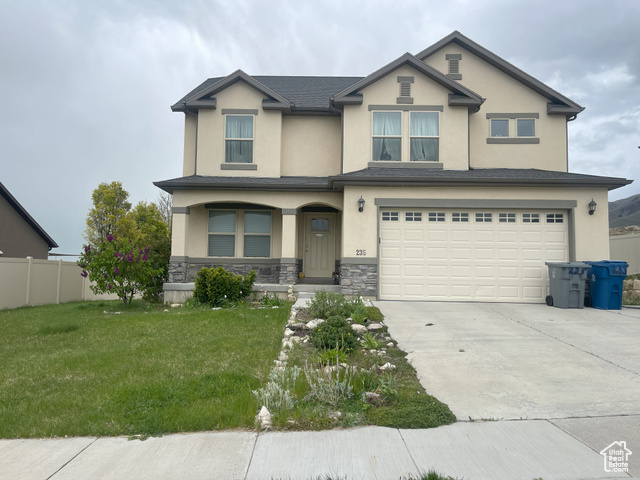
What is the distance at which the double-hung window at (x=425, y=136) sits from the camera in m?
13.3

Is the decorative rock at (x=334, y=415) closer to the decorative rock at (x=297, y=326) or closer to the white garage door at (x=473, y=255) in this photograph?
the decorative rock at (x=297, y=326)

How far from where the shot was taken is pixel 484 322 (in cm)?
913

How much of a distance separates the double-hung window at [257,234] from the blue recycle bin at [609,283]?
30.7 feet

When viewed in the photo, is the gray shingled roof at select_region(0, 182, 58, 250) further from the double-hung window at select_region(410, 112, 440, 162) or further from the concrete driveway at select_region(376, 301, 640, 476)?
the concrete driveway at select_region(376, 301, 640, 476)

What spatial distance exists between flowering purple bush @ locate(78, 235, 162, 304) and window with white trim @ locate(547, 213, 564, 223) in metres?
11.5

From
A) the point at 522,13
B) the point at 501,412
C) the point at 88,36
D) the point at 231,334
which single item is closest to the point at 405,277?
the point at 231,334

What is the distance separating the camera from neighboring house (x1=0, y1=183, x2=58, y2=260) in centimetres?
2083

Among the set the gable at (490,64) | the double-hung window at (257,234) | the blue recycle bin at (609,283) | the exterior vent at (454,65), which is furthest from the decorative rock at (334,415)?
the exterior vent at (454,65)

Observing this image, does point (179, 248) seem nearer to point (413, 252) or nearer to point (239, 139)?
point (239, 139)

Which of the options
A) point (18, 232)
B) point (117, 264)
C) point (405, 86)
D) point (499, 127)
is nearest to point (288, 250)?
point (117, 264)

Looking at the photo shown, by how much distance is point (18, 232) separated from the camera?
22.2m

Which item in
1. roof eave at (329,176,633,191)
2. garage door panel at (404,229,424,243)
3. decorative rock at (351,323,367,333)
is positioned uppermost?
roof eave at (329,176,633,191)

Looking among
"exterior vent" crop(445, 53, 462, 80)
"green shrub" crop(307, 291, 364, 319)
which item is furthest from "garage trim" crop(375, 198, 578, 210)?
"exterior vent" crop(445, 53, 462, 80)

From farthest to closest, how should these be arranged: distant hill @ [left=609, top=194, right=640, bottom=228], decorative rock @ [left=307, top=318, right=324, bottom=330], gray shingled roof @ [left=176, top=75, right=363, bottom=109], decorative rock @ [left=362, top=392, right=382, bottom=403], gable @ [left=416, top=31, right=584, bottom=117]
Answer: distant hill @ [left=609, top=194, right=640, bottom=228], gray shingled roof @ [left=176, top=75, right=363, bottom=109], gable @ [left=416, top=31, right=584, bottom=117], decorative rock @ [left=307, top=318, right=324, bottom=330], decorative rock @ [left=362, top=392, right=382, bottom=403]
